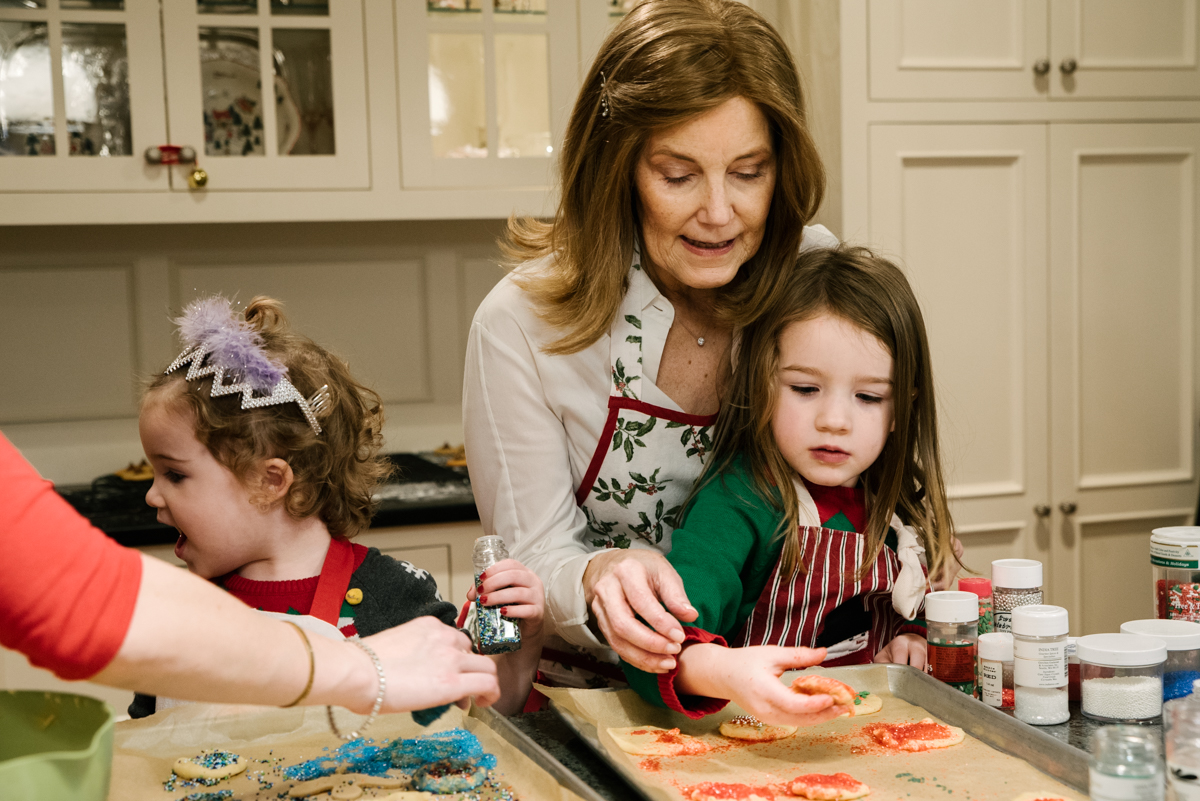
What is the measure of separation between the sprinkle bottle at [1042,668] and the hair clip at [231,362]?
0.84 meters

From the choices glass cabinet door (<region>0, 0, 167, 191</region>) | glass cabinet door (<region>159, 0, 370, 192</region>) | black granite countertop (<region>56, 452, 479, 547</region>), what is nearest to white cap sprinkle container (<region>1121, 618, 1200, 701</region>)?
black granite countertop (<region>56, 452, 479, 547</region>)

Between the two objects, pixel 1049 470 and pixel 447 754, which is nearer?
pixel 447 754

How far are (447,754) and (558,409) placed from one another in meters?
0.51

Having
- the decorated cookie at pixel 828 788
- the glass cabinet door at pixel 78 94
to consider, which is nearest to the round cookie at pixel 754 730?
the decorated cookie at pixel 828 788

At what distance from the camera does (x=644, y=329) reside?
4.54ft

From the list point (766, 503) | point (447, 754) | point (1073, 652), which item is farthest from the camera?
point (766, 503)

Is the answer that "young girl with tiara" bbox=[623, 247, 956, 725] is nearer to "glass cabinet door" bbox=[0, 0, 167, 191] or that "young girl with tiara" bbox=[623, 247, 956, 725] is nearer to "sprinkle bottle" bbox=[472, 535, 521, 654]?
"sprinkle bottle" bbox=[472, 535, 521, 654]

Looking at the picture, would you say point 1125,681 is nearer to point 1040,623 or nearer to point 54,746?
point 1040,623

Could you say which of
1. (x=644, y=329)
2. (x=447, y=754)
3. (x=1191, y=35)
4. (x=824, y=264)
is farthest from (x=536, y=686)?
(x=1191, y=35)

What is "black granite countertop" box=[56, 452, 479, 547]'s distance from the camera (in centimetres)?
226

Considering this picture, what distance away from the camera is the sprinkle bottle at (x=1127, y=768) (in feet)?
2.50

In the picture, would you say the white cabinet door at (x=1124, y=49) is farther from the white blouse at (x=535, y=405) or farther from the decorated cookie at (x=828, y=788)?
the decorated cookie at (x=828, y=788)

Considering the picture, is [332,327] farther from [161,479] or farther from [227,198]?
[161,479]

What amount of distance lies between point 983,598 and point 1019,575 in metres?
0.15
